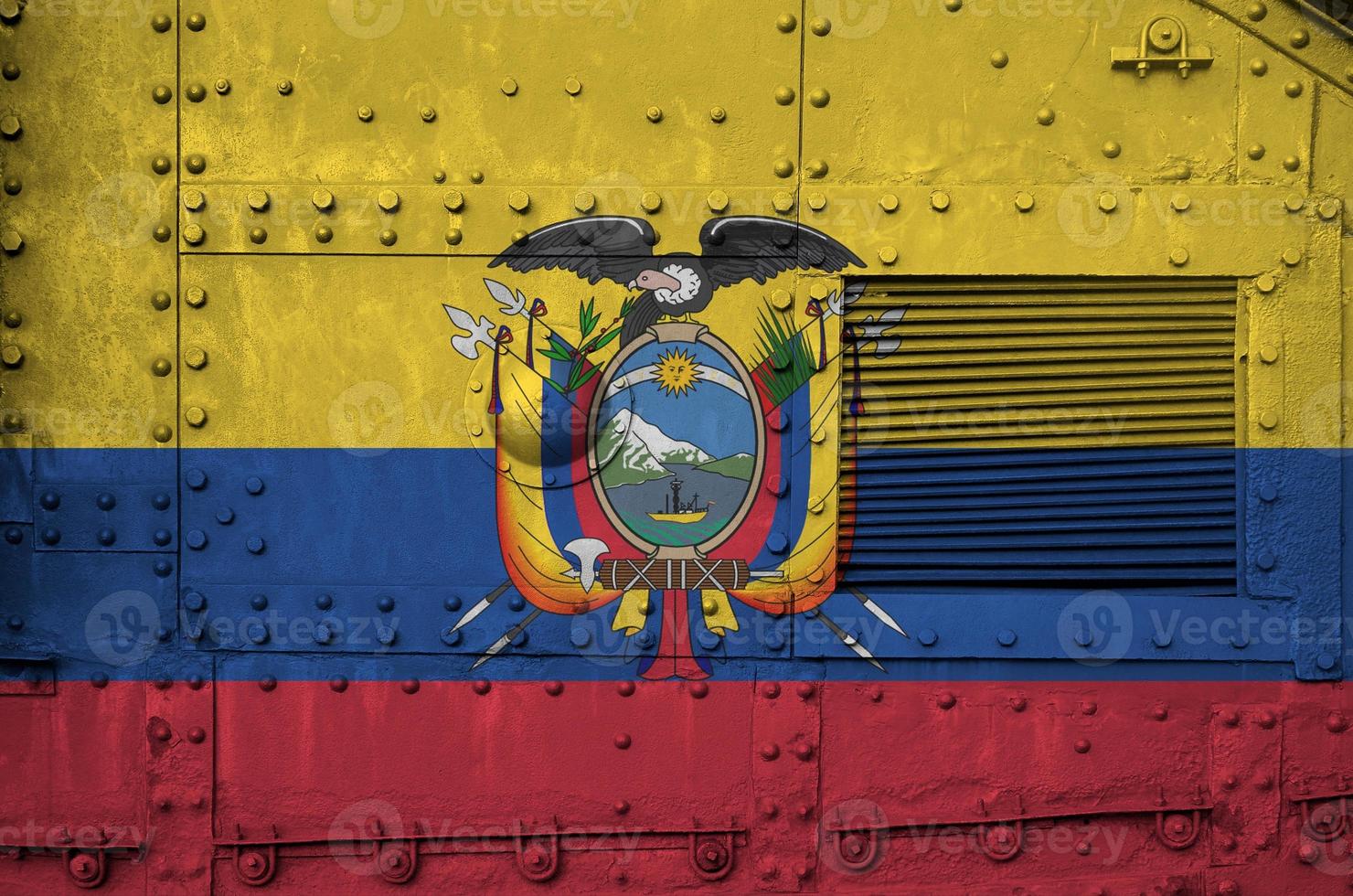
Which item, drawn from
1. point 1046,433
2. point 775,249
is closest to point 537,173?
point 775,249

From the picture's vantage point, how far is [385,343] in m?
2.80

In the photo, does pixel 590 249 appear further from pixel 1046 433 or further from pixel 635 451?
pixel 1046 433

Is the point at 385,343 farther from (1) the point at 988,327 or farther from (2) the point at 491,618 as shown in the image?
(1) the point at 988,327

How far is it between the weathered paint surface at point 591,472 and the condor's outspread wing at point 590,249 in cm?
4

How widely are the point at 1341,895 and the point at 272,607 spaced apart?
2.94 metres

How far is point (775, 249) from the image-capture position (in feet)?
9.15

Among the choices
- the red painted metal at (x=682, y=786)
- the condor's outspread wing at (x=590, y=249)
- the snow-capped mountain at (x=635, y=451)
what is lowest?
the red painted metal at (x=682, y=786)

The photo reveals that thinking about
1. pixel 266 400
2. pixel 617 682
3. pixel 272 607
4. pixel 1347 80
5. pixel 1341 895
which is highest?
pixel 1347 80

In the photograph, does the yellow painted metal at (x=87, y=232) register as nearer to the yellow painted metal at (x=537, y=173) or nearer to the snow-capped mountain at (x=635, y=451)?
the yellow painted metal at (x=537, y=173)

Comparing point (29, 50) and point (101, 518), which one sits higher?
point (29, 50)

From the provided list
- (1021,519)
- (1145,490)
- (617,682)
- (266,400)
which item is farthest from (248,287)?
(1145,490)

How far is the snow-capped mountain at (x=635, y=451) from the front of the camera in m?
2.81

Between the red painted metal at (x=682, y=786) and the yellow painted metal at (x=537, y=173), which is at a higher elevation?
the yellow painted metal at (x=537, y=173)

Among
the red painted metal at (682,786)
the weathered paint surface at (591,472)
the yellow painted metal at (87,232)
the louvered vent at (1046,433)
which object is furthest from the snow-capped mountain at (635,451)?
the yellow painted metal at (87,232)
